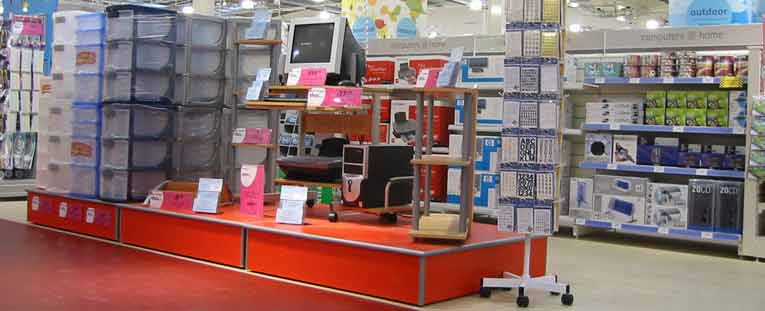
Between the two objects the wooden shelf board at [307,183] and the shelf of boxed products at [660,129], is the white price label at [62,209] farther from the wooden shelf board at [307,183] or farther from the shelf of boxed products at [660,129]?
the shelf of boxed products at [660,129]

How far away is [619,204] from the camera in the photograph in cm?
705

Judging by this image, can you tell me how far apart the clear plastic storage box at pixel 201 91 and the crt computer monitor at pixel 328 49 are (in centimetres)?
111

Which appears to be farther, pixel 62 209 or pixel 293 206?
pixel 62 209

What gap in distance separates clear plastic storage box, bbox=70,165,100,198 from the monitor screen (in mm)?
1959

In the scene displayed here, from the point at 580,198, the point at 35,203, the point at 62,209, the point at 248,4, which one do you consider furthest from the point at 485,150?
the point at 248,4

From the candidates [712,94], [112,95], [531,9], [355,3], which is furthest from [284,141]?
[531,9]

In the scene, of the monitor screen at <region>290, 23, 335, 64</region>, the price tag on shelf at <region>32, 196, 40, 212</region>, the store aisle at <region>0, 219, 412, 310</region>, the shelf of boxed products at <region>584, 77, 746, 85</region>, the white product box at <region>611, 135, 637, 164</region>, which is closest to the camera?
the store aisle at <region>0, 219, 412, 310</region>

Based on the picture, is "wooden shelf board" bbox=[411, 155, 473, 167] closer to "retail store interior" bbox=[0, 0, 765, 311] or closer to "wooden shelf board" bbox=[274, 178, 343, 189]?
"retail store interior" bbox=[0, 0, 765, 311]

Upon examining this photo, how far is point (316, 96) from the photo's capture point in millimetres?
5262

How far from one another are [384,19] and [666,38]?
3.63 metres

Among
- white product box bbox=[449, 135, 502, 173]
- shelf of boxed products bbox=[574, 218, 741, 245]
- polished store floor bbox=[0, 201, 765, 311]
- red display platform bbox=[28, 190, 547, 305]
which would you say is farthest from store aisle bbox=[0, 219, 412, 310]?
shelf of boxed products bbox=[574, 218, 741, 245]

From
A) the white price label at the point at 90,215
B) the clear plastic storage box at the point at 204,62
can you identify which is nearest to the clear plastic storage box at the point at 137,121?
the clear plastic storage box at the point at 204,62

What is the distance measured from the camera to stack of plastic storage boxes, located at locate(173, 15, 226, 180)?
21.4ft

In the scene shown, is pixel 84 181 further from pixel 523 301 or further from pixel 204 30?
pixel 523 301
